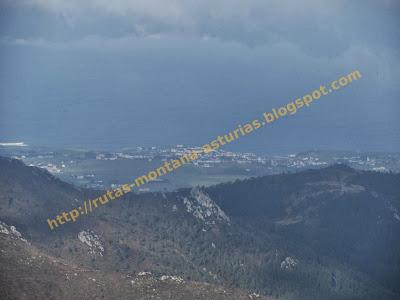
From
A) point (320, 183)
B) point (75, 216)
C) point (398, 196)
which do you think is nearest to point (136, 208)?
point (75, 216)

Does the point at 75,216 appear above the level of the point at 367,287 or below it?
above

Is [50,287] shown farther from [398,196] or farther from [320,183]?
[398,196]

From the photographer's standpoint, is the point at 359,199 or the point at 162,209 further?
the point at 359,199

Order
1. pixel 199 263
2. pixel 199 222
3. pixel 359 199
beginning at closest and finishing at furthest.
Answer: pixel 199 263 → pixel 199 222 → pixel 359 199

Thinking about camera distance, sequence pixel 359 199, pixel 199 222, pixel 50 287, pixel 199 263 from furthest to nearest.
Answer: pixel 359 199 → pixel 199 222 → pixel 199 263 → pixel 50 287

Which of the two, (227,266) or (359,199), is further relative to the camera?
(359,199)

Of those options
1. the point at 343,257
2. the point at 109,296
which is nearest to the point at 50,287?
the point at 109,296

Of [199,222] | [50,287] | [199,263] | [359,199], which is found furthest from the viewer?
[359,199]

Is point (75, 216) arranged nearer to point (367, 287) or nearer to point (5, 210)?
point (5, 210)

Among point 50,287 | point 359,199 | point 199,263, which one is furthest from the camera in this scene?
point 359,199
